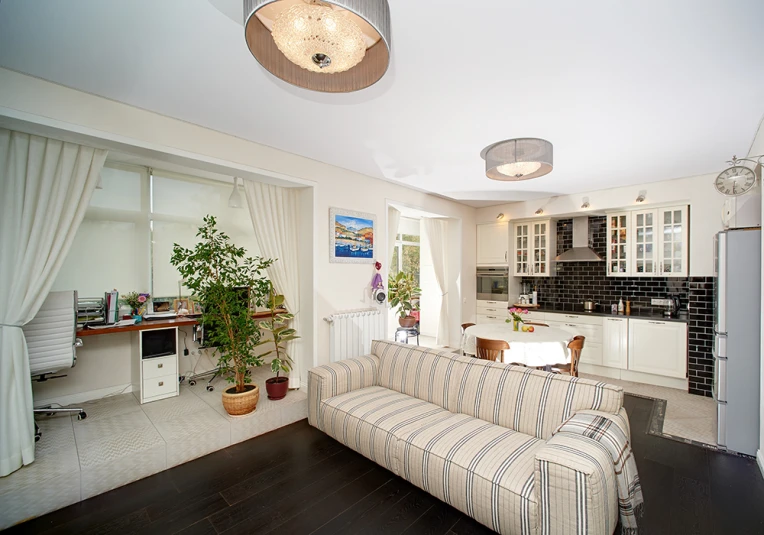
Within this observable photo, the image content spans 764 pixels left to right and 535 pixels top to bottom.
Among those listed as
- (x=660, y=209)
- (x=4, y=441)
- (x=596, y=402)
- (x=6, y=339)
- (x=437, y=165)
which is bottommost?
(x=4, y=441)

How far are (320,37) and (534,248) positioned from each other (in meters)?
5.28

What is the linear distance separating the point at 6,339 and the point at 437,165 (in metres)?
3.91

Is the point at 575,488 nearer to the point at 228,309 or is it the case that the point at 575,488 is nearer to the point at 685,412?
the point at 228,309

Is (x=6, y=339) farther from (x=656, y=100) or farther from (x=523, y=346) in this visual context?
(x=656, y=100)

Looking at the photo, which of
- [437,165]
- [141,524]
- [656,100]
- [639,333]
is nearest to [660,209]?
[639,333]

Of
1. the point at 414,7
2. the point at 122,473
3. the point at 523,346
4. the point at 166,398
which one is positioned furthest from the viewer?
the point at 166,398

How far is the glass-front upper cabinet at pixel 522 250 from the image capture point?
5.79 meters

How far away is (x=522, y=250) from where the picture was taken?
5879 mm

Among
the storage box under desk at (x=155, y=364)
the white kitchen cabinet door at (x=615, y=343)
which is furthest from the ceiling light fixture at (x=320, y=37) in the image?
the white kitchen cabinet door at (x=615, y=343)

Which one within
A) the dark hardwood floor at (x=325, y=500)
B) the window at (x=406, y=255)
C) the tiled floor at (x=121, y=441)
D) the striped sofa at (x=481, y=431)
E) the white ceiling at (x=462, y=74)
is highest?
the white ceiling at (x=462, y=74)

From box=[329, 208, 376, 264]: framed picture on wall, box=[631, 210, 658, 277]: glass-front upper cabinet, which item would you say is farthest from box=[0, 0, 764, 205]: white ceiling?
box=[631, 210, 658, 277]: glass-front upper cabinet

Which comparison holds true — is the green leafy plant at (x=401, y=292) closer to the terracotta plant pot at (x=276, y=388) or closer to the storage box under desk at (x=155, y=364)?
the terracotta plant pot at (x=276, y=388)

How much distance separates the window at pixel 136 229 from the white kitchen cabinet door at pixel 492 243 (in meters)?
4.45

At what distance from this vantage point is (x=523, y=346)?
10.7ft
